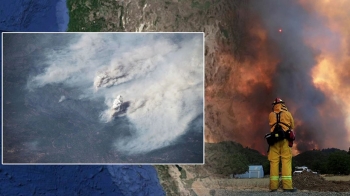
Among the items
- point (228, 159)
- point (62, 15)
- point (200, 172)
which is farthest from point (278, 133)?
point (62, 15)

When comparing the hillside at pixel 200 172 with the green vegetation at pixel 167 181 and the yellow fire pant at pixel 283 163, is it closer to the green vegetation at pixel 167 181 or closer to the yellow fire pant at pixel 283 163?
the green vegetation at pixel 167 181

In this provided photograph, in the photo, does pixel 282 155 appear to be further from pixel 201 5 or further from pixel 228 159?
pixel 201 5

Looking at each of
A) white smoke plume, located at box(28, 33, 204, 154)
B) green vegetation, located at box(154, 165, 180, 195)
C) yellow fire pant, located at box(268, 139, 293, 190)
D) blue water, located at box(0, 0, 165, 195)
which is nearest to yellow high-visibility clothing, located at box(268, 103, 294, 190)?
yellow fire pant, located at box(268, 139, 293, 190)

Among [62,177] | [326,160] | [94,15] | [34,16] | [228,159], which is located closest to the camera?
[62,177]

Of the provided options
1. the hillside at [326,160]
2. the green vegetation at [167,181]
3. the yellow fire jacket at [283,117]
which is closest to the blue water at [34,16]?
the green vegetation at [167,181]

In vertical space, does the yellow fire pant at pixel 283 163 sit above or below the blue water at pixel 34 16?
below

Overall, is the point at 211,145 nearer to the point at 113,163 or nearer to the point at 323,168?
the point at 113,163
